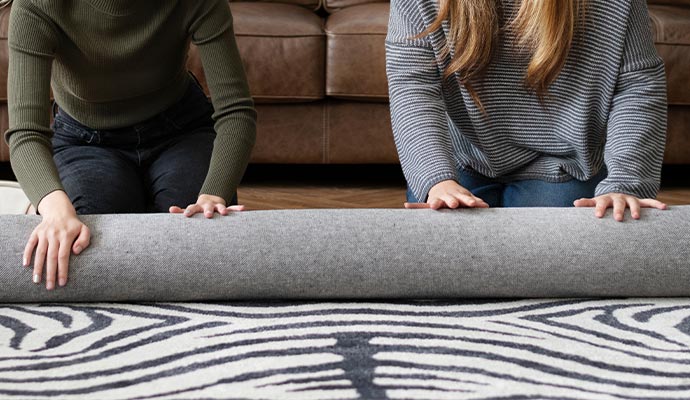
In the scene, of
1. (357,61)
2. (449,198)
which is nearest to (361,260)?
(449,198)

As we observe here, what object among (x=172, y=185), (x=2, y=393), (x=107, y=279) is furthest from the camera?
(x=172, y=185)

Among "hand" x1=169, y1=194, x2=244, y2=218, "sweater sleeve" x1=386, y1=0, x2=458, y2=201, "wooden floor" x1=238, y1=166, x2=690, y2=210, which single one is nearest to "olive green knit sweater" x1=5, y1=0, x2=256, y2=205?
"hand" x1=169, y1=194, x2=244, y2=218

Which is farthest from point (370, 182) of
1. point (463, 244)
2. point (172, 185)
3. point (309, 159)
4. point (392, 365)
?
point (392, 365)

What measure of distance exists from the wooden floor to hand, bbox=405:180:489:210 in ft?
2.80

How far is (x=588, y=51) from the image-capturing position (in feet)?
3.93

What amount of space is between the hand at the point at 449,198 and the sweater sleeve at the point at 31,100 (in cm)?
45

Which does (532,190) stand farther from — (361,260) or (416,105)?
(361,260)

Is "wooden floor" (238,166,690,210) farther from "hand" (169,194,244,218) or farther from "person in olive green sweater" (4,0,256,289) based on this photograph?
"hand" (169,194,244,218)

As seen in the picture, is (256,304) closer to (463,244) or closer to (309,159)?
(463,244)

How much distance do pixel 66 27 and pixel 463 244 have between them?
64cm

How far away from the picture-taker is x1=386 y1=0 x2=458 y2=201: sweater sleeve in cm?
113

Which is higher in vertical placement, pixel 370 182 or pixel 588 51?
pixel 370 182

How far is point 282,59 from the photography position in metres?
2.01

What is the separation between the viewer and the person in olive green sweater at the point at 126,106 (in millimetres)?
1146
